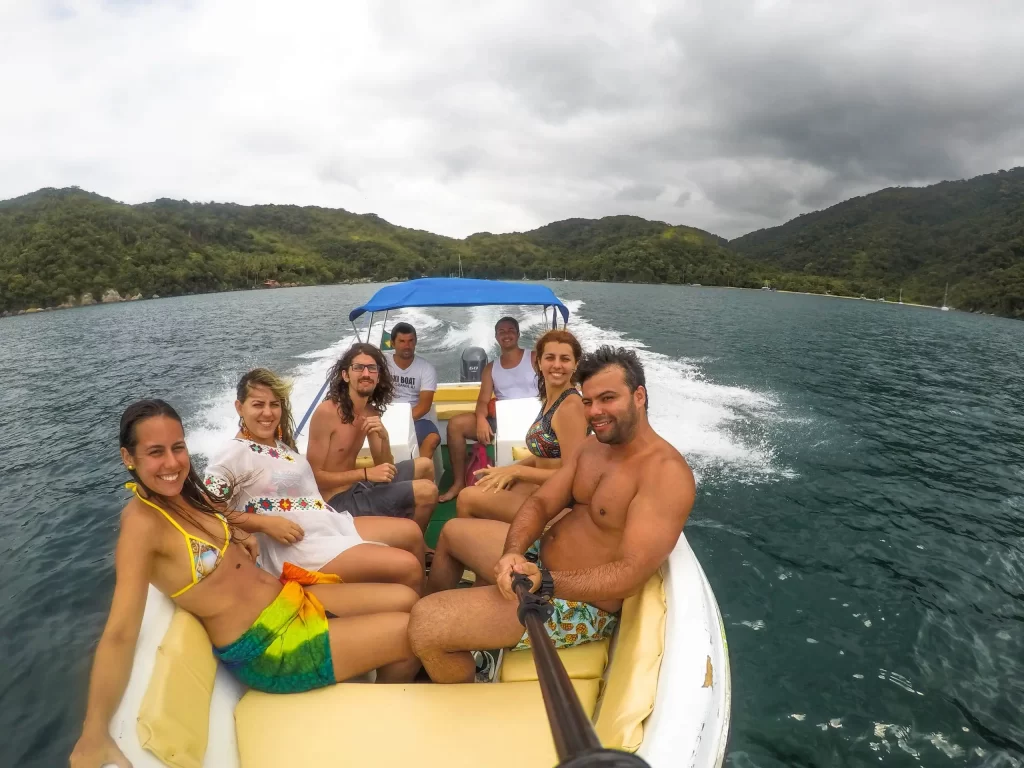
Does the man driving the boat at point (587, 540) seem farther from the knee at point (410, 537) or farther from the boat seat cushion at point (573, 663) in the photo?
the knee at point (410, 537)

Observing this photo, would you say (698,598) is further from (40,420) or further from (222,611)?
(40,420)

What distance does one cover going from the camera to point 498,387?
5051 millimetres

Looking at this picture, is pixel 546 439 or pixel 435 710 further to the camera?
pixel 546 439

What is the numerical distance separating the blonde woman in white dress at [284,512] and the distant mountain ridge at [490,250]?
201 ft

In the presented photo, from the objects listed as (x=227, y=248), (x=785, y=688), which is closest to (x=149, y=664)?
(x=785, y=688)

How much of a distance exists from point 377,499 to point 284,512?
83cm

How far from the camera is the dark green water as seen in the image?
9.75 feet

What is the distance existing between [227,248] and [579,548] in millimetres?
96096

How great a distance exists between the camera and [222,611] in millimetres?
1805

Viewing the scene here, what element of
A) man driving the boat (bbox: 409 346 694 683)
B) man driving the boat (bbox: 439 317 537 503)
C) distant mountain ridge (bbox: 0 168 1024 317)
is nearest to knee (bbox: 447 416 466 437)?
man driving the boat (bbox: 439 317 537 503)

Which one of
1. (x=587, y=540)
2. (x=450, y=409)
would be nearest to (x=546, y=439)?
(x=587, y=540)

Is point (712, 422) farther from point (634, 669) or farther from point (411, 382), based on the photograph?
point (634, 669)

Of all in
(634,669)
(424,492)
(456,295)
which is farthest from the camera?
(456,295)

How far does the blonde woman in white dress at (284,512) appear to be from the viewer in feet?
7.51
